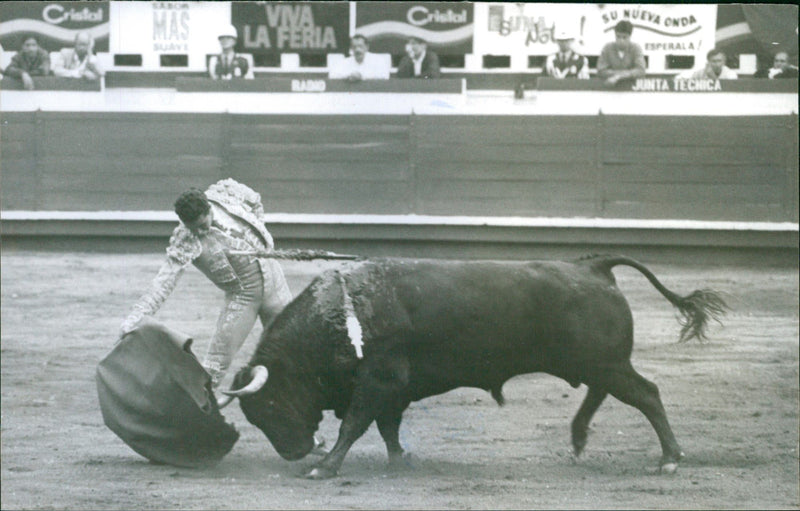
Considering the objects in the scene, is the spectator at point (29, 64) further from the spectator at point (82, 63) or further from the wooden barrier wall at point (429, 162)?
the wooden barrier wall at point (429, 162)

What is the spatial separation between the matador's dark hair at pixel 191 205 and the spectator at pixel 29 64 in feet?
20.7

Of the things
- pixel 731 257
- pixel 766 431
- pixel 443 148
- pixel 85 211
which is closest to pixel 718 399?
pixel 766 431

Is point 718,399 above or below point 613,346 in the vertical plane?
below

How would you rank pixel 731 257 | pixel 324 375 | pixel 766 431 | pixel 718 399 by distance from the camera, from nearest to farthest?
pixel 324 375 → pixel 766 431 → pixel 718 399 → pixel 731 257

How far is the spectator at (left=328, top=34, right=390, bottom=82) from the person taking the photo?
34.1 ft

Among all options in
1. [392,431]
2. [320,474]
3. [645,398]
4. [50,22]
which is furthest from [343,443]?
[50,22]

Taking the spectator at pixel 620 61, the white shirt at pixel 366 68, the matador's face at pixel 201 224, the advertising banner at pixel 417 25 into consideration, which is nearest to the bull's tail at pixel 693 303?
the matador's face at pixel 201 224

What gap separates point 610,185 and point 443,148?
1355 millimetres

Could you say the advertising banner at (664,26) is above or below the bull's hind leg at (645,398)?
above

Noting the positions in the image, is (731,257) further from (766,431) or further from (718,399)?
(766,431)

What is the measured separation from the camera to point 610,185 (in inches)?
397

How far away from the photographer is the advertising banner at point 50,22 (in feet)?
34.2

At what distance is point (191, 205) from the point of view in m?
4.57

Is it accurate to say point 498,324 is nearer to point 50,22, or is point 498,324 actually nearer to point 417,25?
point 417,25
